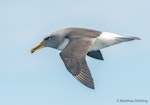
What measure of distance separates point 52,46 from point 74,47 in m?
3.73

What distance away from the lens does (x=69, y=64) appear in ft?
96.4

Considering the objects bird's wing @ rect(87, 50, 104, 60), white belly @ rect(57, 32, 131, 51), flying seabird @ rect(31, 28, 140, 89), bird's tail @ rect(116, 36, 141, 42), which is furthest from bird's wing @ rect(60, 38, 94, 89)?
bird's wing @ rect(87, 50, 104, 60)

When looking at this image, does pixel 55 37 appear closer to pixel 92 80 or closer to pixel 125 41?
pixel 125 41

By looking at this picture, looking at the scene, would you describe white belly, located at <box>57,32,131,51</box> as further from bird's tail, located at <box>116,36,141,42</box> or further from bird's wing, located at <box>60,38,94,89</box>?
bird's wing, located at <box>60,38,94,89</box>

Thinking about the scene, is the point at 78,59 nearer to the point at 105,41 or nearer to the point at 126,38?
the point at 105,41

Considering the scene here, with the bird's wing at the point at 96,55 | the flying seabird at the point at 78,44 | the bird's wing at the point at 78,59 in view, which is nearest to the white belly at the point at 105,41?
the flying seabird at the point at 78,44

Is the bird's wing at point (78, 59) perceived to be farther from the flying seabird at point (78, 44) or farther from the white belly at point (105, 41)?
the white belly at point (105, 41)

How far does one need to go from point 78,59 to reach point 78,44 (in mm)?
2309

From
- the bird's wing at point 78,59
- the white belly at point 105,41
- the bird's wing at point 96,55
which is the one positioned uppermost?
the bird's wing at point 78,59

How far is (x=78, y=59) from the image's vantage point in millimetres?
29562

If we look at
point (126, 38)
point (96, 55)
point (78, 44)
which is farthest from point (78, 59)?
point (96, 55)

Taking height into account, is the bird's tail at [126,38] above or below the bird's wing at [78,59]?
below

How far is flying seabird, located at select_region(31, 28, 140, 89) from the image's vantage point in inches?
1146

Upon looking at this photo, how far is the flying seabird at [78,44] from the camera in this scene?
29.1m
